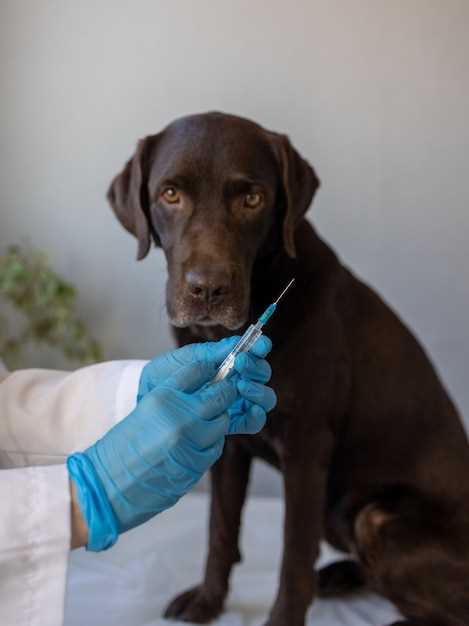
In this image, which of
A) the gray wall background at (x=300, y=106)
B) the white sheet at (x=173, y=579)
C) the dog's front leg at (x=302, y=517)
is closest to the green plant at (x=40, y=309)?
the gray wall background at (x=300, y=106)

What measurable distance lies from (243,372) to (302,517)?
0.46m

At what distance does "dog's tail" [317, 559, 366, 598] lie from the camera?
1671 millimetres

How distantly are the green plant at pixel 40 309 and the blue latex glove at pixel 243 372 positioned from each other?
92 centimetres

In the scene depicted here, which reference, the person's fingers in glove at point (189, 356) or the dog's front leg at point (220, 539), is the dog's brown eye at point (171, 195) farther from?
the dog's front leg at point (220, 539)

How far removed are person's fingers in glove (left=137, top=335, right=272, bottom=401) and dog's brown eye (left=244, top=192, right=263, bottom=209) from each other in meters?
0.33

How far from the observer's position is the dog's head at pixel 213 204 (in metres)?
1.31

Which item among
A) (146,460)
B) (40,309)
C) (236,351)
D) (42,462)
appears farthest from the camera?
(40,309)

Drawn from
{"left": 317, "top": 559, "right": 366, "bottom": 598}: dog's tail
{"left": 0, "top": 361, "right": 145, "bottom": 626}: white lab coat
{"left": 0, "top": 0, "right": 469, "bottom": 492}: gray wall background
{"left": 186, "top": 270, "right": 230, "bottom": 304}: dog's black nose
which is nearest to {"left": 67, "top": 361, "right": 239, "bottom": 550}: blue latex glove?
{"left": 0, "top": 361, "right": 145, "bottom": 626}: white lab coat

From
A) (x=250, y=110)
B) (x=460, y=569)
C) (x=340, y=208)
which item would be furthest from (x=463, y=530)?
(x=250, y=110)

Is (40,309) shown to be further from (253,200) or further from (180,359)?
(180,359)

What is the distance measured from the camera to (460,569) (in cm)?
138

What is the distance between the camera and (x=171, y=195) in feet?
4.59

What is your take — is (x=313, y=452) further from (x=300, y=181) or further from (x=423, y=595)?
(x=300, y=181)

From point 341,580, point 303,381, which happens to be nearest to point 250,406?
point 303,381
